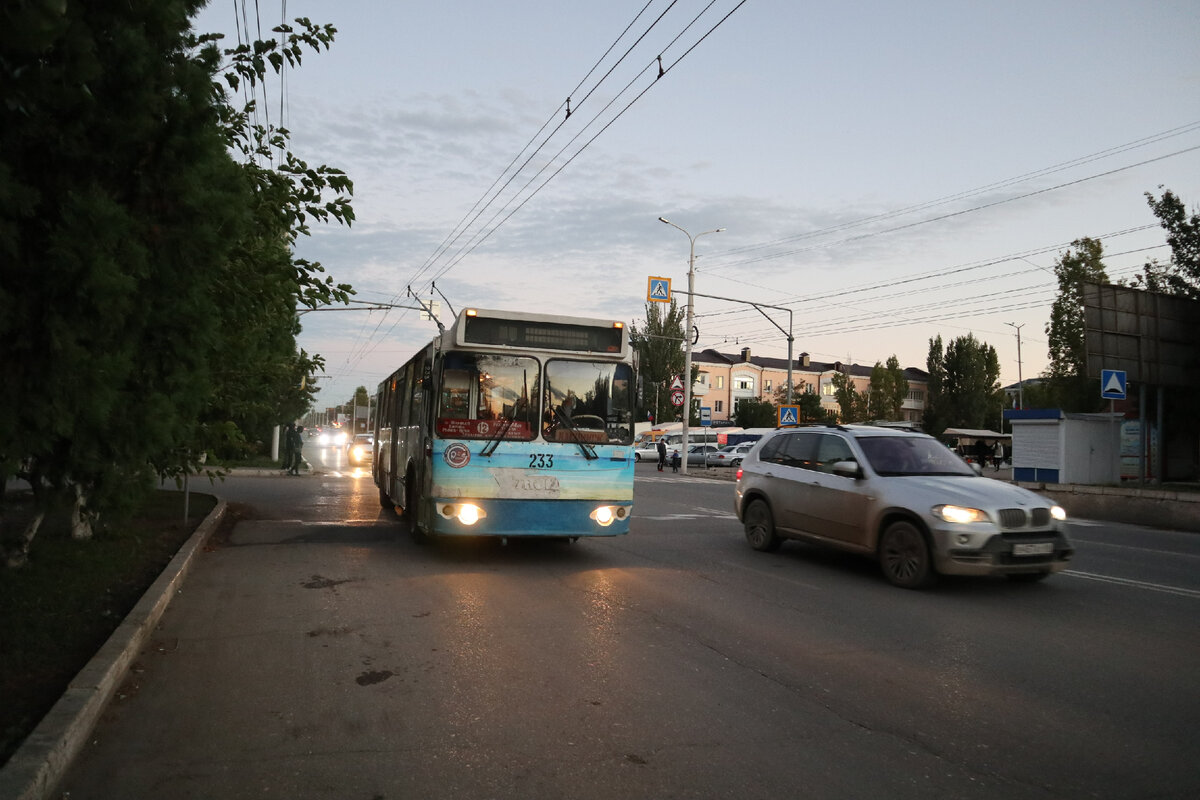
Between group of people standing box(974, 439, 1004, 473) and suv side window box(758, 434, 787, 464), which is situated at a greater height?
suv side window box(758, 434, 787, 464)

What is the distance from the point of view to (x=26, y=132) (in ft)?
14.0

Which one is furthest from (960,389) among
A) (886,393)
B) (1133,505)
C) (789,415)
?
(1133,505)

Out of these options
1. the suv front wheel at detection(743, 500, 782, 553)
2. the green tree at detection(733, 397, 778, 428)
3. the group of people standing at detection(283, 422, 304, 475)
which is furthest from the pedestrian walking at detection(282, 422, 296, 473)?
the green tree at detection(733, 397, 778, 428)

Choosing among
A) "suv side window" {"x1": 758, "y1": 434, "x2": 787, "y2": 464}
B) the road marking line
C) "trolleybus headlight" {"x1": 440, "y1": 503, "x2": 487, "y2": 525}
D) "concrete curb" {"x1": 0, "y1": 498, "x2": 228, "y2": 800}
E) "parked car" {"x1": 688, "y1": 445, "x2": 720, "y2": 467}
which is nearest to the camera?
"concrete curb" {"x1": 0, "y1": 498, "x2": 228, "y2": 800}

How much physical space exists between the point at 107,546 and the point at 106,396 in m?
6.43

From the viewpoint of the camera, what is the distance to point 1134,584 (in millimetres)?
9898

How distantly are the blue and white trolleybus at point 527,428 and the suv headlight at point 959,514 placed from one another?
3463 millimetres

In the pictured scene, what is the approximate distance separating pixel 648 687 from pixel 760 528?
263 inches

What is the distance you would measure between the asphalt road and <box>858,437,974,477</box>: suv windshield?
124 cm

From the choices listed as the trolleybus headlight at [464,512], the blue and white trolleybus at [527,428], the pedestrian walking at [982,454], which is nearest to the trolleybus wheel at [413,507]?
the blue and white trolleybus at [527,428]

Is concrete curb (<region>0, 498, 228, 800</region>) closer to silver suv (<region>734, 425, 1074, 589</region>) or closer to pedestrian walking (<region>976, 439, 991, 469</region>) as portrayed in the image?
silver suv (<region>734, 425, 1074, 589</region>)

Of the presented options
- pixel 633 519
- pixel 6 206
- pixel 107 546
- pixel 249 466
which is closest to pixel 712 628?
pixel 6 206

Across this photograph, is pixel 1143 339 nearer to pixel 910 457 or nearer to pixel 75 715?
pixel 910 457

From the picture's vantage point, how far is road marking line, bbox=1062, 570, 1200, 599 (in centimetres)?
943
